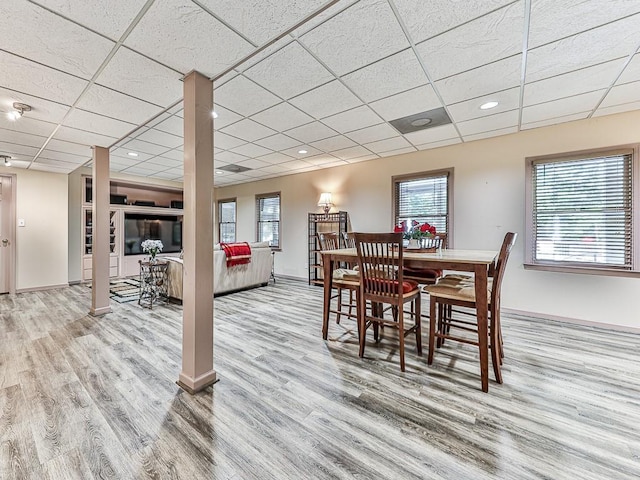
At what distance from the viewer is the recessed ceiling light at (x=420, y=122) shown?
3.28m

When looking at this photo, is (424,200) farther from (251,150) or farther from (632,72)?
(251,150)

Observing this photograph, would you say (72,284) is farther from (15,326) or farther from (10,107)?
(10,107)

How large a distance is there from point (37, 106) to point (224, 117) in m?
1.72

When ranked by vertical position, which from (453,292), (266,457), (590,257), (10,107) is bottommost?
(266,457)

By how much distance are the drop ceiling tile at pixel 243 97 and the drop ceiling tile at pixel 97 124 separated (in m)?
1.24

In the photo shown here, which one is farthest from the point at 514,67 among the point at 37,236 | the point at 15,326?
the point at 37,236

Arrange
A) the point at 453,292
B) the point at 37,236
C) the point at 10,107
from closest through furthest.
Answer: the point at 453,292 → the point at 10,107 → the point at 37,236

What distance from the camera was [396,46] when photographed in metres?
1.97

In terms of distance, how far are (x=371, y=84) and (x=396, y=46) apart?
525 millimetres

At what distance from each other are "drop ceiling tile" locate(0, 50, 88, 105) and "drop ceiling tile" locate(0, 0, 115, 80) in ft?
0.37

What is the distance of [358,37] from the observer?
1.87 m

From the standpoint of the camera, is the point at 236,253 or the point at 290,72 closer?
the point at 290,72

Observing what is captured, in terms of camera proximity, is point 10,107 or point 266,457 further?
point 10,107

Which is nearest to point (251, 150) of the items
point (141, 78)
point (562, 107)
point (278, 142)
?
point (278, 142)
